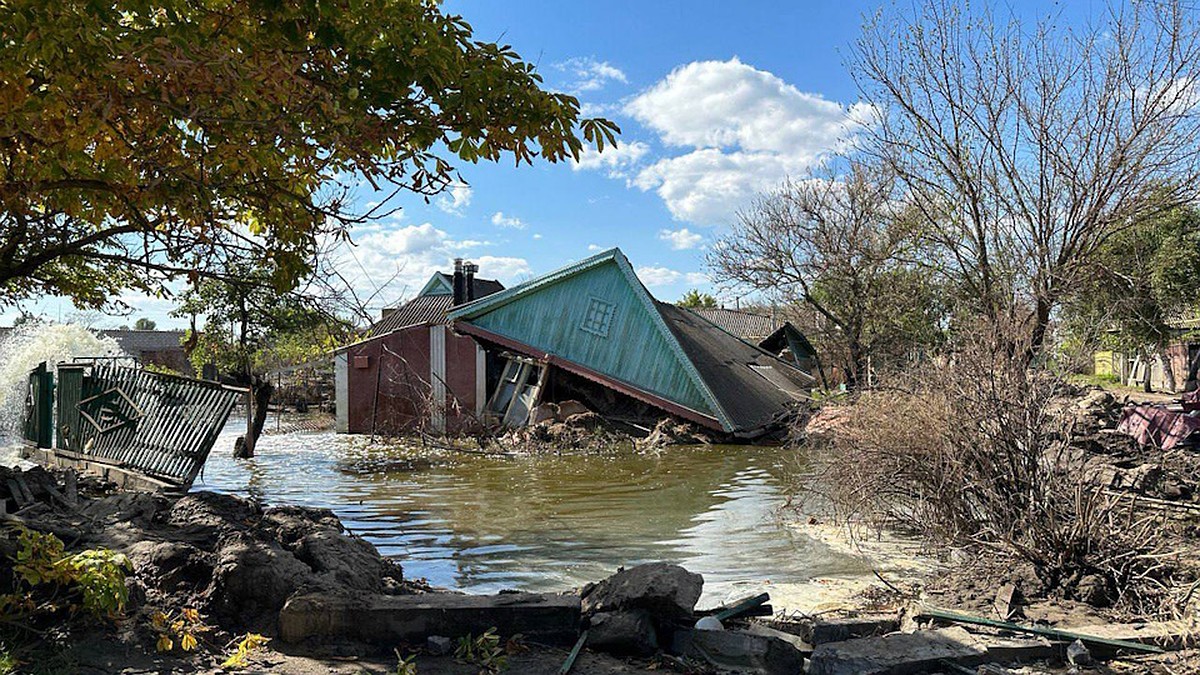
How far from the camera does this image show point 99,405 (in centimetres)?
1352

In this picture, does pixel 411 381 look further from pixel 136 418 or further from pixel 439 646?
pixel 439 646

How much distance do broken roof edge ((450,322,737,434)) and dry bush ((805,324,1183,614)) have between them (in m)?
13.2

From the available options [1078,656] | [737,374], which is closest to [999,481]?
[1078,656]

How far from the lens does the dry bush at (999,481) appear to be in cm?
725

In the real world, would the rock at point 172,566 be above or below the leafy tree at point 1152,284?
below

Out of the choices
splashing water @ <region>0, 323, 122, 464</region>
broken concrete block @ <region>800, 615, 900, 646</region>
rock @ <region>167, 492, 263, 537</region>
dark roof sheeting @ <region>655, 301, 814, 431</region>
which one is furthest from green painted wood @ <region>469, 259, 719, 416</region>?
broken concrete block @ <region>800, 615, 900, 646</region>

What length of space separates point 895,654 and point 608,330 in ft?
62.2

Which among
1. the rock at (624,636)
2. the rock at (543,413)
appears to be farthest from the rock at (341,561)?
the rock at (543,413)

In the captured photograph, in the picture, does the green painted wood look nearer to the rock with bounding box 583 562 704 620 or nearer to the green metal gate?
the green metal gate

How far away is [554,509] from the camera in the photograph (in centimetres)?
1395

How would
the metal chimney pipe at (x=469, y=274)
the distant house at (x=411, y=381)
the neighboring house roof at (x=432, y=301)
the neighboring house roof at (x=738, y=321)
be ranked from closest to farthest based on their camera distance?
the distant house at (x=411, y=381)
the metal chimney pipe at (x=469, y=274)
the neighboring house roof at (x=432, y=301)
the neighboring house roof at (x=738, y=321)

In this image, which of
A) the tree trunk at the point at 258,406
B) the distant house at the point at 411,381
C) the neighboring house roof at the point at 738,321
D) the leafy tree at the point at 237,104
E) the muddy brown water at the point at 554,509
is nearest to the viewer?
the leafy tree at the point at 237,104

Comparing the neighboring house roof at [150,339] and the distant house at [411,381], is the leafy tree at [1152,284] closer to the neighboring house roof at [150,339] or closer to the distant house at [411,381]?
the distant house at [411,381]

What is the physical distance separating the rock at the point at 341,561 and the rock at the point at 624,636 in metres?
1.95
